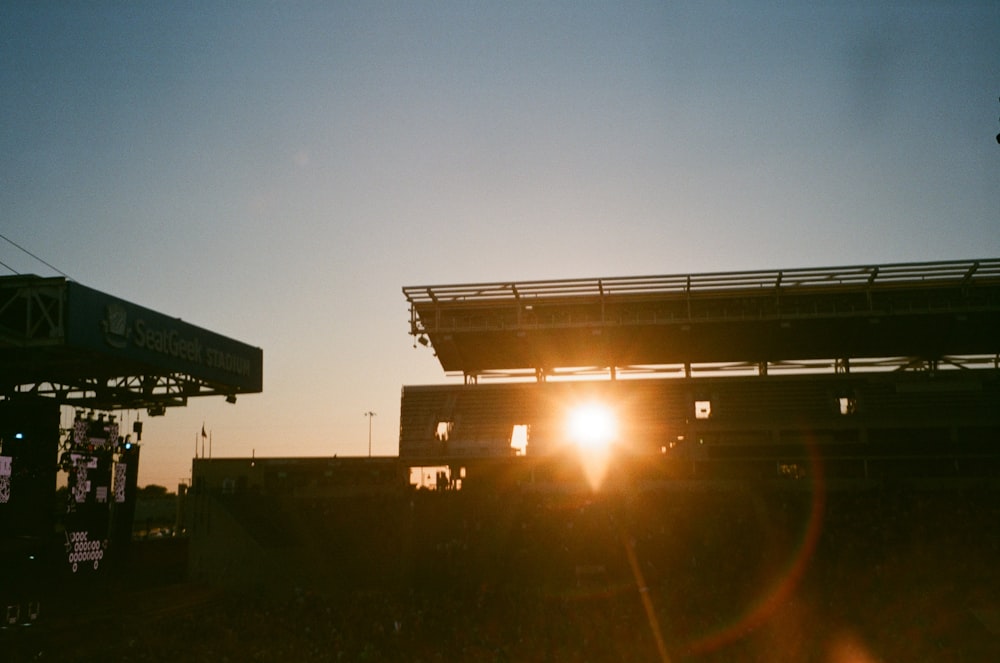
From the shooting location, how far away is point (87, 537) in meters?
23.7

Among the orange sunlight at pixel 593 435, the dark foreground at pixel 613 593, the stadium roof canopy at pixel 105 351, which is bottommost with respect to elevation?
the dark foreground at pixel 613 593

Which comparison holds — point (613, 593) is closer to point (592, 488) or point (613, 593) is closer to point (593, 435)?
point (592, 488)

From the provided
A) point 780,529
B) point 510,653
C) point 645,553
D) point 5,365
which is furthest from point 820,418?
point 5,365

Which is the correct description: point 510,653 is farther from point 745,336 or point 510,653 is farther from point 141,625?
point 745,336

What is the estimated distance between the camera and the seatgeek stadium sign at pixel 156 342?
22125 millimetres

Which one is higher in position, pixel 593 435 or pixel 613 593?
pixel 593 435

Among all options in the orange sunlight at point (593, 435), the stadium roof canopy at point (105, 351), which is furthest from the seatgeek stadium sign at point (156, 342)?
the orange sunlight at point (593, 435)

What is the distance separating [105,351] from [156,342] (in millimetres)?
2358

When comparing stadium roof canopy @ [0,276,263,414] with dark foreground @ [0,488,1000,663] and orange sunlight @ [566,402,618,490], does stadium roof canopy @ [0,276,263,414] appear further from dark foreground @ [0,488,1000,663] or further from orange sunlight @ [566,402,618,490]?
orange sunlight @ [566,402,618,490]

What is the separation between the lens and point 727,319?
119 feet

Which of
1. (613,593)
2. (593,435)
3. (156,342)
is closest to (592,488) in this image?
(593,435)

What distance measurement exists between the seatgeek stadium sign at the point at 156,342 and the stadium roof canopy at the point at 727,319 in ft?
31.4

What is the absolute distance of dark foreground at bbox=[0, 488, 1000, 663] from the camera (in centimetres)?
1681

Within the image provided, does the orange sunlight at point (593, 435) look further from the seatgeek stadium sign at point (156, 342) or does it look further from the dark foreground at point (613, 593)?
the seatgeek stadium sign at point (156, 342)
